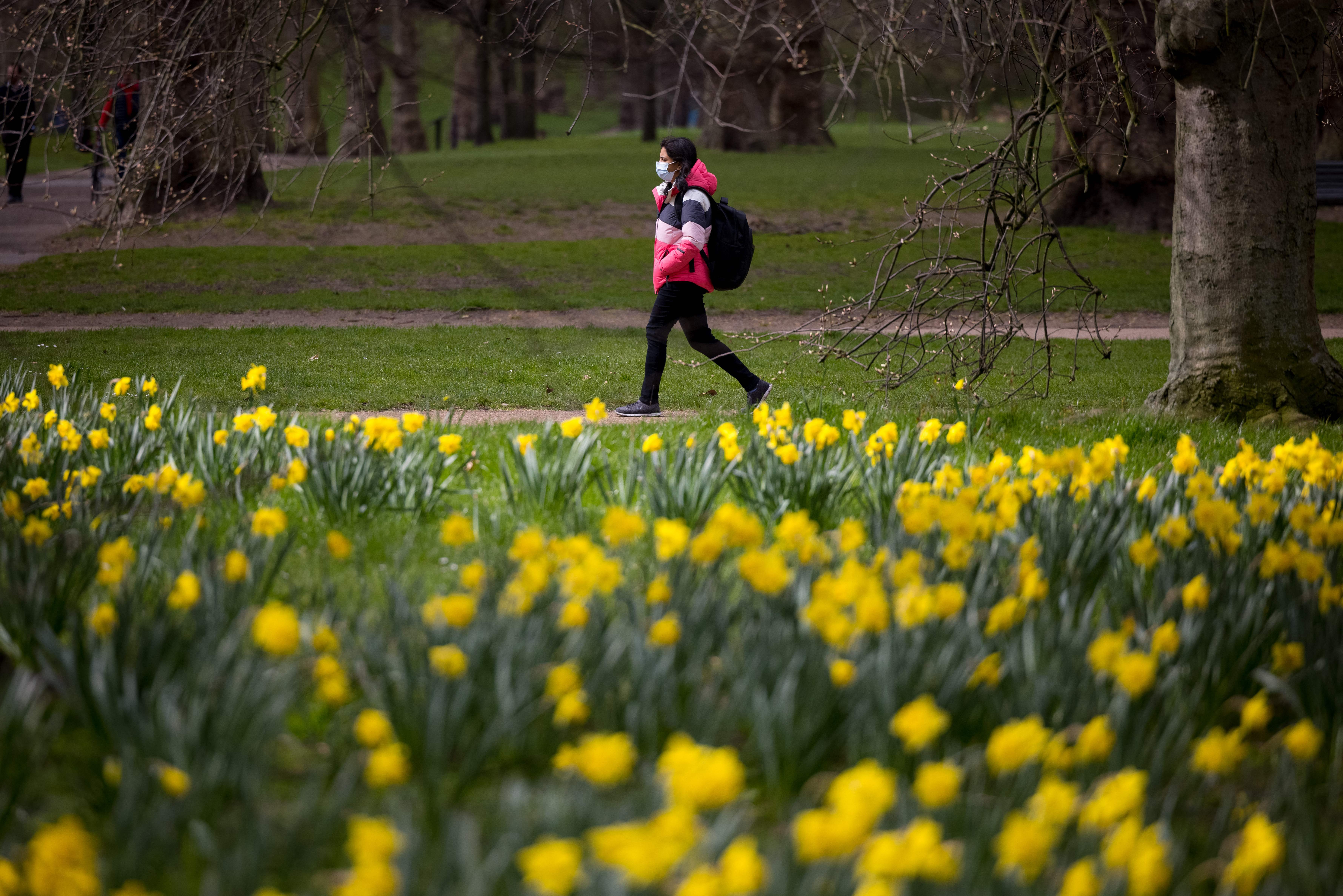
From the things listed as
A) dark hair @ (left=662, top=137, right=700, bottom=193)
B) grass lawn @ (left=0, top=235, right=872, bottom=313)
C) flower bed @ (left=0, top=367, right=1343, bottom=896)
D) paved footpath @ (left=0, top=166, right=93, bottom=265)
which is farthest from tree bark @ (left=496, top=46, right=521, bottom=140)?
flower bed @ (left=0, top=367, right=1343, bottom=896)

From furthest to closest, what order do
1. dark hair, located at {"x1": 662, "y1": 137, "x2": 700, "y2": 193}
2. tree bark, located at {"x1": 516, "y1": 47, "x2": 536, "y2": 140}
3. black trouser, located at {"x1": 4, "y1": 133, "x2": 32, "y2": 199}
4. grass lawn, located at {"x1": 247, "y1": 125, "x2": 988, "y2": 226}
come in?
tree bark, located at {"x1": 516, "y1": 47, "x2": 536, "y2": 140}
grass lawn, located at {"x1": 247, "y1": 125, "x2": 988, "y2": 226}
black trouser, located at {"x1": 4, "y1": 133, "x2": 32, "y2": 199}
dark hair, located at {"x1": 662, "y1": 137, "x2": 700, "y2": 193}

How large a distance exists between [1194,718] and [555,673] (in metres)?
1.35

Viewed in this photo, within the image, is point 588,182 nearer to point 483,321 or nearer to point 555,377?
point 483,321

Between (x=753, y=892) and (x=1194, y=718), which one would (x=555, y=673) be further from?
(x=1194, y=718)

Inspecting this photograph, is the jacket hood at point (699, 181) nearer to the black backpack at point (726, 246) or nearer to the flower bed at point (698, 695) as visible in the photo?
the black backpack at point (726, 246)

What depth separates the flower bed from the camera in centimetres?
175

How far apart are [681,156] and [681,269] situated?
0.56 meters

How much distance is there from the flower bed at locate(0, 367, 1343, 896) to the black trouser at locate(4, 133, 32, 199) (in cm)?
507

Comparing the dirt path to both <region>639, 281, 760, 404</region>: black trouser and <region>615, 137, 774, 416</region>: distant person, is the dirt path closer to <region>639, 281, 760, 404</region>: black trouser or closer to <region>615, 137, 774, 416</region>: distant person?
<region>639, 281, 760, 404</region>: black trouser

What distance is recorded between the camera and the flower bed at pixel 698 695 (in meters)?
1.75

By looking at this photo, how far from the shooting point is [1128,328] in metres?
10.9

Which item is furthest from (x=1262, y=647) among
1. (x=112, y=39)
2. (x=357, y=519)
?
(x=112, y=39)

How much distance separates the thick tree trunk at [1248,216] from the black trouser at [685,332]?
7.45ft

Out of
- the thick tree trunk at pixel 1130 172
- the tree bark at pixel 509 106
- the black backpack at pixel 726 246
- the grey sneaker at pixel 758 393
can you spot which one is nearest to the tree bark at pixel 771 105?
the tree bark at pixel 509 106
